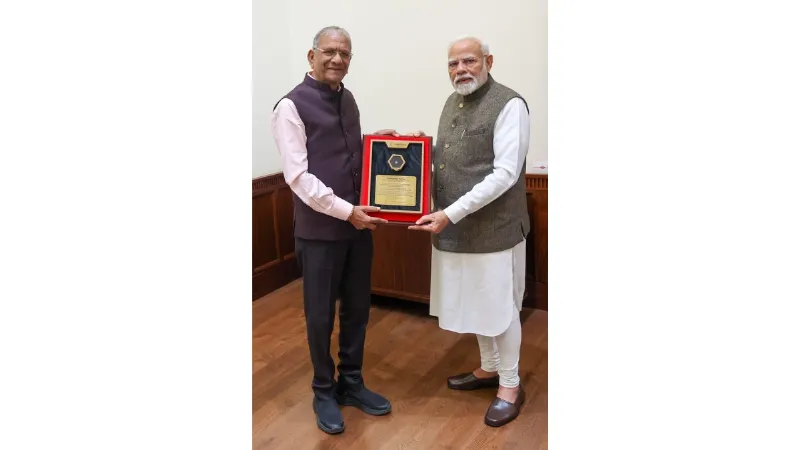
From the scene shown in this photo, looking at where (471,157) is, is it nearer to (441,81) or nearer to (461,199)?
(461,199)

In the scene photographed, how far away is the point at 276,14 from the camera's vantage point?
350 cm

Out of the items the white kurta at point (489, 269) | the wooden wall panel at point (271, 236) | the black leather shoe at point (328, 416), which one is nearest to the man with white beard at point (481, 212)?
the white kurta at point (489, 269)

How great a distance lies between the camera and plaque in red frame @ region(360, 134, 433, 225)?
80.6 inches

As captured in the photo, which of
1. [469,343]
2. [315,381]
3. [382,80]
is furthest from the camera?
[382,80]

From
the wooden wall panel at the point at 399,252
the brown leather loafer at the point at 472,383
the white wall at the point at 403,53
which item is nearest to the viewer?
the brown leather loafer at the point at 472,383

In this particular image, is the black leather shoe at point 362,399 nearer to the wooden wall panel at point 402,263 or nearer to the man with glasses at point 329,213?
the man with glasses at point 329,213

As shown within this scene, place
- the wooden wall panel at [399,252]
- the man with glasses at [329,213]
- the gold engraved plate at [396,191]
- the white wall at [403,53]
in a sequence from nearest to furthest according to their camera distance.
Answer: the man with glasses at [329,213], the gold engraved plate at [396,191], the white wall at [403,53], the wooden wall panel at [399,252]

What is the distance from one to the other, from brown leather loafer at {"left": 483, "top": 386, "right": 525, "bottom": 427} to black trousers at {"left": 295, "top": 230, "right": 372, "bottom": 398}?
48cm

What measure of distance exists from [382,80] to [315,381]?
6.00 ft

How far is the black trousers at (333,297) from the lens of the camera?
207 cm

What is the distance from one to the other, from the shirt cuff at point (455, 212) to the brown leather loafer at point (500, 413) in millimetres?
676

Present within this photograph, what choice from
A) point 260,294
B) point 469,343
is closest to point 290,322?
point 260,294

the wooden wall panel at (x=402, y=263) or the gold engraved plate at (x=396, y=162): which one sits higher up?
the gold engraved plate at (x=396, y=162)

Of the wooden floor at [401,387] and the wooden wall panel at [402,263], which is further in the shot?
the wooden wall panel at [402,263]
